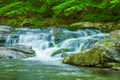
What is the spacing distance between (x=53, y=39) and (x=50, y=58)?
117 inches

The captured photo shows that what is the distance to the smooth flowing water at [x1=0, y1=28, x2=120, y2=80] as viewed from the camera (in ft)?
30.1

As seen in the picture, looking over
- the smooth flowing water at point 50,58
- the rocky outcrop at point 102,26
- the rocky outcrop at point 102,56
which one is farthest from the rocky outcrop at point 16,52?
the rocky outcrop at point 102,26

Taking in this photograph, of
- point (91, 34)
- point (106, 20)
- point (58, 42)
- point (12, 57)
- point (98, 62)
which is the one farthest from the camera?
point (106, 20)

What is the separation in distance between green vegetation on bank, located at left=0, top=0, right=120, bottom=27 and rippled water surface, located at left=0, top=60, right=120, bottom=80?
905 cm

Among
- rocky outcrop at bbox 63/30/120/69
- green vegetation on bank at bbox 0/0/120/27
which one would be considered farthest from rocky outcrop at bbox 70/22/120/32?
rocky outcrop at bbox 63/30/120/69

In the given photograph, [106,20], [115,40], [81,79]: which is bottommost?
[81,79]

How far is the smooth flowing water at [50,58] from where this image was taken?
30.1ft

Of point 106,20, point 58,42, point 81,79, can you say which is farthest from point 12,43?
point 81,79

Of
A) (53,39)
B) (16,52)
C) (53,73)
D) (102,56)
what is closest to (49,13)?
(53,39)

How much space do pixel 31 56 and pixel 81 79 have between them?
5.83 m

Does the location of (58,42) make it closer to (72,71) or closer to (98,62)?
(98,62)

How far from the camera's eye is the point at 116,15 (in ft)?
69.1

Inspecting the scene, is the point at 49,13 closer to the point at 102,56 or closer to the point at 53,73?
the point at 102,56

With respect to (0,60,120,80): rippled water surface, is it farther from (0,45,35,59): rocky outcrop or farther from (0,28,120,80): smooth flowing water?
(0,45,35,59): rocky outcrop
